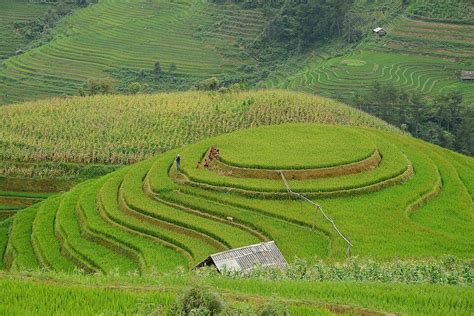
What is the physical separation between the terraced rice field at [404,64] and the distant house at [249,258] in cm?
2789

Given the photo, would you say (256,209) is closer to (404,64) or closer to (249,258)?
(249,258)

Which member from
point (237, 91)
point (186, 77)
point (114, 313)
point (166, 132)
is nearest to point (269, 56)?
point (186, 77)

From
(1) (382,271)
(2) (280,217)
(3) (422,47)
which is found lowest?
(2) (280,217)

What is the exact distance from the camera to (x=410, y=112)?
1384 inches

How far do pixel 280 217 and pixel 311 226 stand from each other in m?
0.98

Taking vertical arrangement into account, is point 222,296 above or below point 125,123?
above

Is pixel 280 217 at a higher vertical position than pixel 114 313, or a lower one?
lower

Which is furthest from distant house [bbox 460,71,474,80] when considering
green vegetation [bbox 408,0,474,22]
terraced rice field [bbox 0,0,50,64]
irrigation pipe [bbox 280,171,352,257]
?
terraced rice field [bbox 0,0,50,64]

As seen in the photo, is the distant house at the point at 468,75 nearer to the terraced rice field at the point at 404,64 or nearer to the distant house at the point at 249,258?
the terraced rice field at the point at 404,64

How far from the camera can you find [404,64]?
42.4m

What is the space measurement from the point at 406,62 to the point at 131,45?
23873 mm

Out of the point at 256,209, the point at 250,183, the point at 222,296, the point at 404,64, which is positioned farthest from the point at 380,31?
the point at 222,296

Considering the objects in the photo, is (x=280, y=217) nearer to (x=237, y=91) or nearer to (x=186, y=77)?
(x=237, y=91)

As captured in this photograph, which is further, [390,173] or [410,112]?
[410,112]
